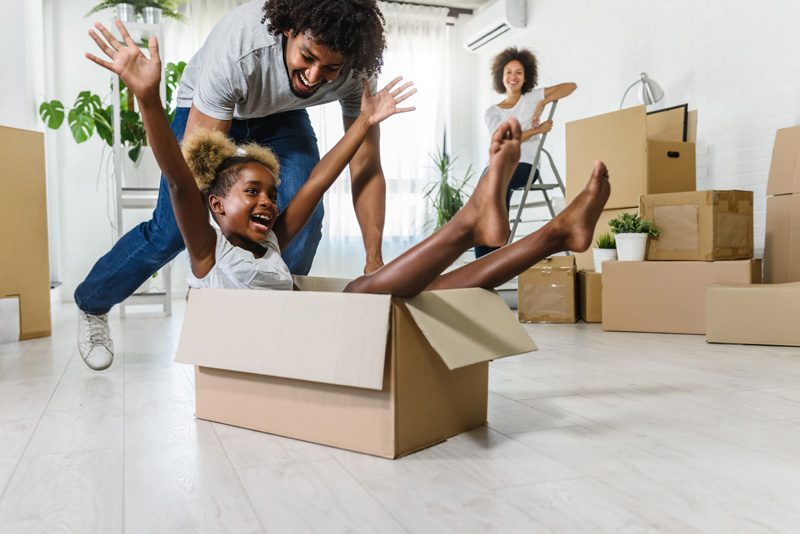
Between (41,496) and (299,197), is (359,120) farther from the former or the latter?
(41,496)

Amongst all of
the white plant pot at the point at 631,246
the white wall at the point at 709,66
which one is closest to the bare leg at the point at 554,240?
the white plant pot at the point at 631,246

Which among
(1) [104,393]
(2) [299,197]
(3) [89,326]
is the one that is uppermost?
(2) [299,197]

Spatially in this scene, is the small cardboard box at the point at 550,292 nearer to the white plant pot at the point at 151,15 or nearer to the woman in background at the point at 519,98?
the woman in background at the point at 519,98

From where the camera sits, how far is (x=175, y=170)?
1.13m

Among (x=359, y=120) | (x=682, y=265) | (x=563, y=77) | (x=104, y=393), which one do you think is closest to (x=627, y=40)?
(x=563, y=77)

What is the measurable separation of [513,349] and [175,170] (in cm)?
65

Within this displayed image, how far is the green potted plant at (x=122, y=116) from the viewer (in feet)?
A: 11.1

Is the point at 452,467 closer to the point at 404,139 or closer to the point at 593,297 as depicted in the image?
the point at 593,297

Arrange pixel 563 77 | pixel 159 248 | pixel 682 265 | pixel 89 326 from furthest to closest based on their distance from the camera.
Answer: pixel 563 77, pixel 682 265, pixel 89 326, pixel 159 248

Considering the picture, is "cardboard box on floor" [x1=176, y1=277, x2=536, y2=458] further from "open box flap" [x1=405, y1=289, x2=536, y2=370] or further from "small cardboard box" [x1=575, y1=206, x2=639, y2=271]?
"small cardboard box" [x1=575, y1=206, x2=639, y2=271]

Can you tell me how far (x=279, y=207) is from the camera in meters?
A: 1.59

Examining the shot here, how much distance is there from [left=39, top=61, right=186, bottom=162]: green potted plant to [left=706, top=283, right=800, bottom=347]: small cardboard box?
106 inches

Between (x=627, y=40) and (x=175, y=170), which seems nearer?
(x=175, y=170)

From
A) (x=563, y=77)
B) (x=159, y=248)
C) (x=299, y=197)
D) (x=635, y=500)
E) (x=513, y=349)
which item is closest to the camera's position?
(x=635, y=500)
